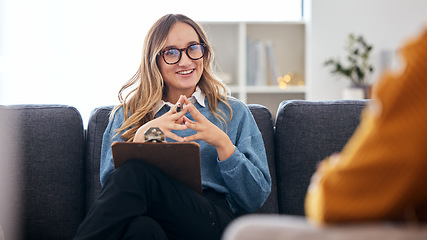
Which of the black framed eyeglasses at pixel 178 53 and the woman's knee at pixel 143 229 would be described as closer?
the woman's knee at pixel 143 229

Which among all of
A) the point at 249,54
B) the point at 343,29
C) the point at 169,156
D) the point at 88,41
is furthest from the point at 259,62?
the point at 169,156

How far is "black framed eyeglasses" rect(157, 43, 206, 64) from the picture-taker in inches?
76.1

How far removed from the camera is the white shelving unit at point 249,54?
3859mm

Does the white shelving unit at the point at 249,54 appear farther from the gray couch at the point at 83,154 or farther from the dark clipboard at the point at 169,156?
the dark clipboard at the point at 169,156

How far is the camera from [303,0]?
406 centimetres

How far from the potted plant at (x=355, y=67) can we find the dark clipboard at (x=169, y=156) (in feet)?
7.92

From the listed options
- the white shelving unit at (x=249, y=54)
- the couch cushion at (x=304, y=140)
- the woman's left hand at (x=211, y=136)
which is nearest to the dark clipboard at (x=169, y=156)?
the woman's left hand at (x=211, y=136)

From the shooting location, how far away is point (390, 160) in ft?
2.29

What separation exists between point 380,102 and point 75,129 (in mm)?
1487

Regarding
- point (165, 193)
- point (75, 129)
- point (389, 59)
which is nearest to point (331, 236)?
point (165, 193)

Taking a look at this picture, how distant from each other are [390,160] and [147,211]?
35.3 inches

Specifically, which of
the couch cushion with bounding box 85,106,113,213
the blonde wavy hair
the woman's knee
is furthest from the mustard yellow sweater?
the couch cushion with bounding box 85,106,113,213

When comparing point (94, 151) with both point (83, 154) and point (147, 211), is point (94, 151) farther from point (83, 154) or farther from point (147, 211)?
point (147, 211)

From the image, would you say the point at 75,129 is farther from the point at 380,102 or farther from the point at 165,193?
the point at 380,102
